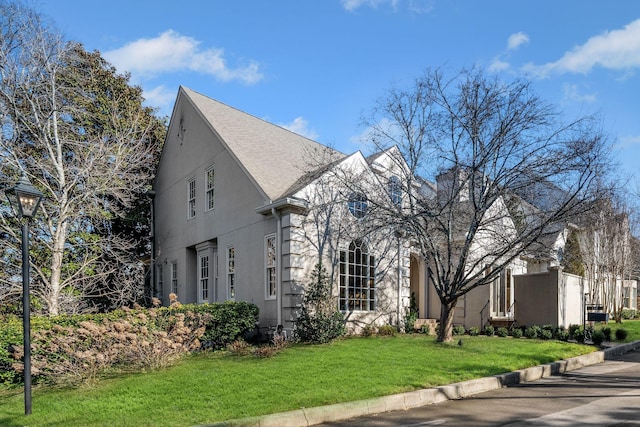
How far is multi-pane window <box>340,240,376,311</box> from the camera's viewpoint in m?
16.3

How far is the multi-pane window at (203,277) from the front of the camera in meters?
19.7

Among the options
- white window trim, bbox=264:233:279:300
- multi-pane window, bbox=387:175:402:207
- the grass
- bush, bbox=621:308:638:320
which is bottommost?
bush, bbox=621:308:638:320

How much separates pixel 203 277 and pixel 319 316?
7.75m

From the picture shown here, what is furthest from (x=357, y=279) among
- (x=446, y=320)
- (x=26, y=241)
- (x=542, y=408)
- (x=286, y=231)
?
(x=26, y=241)

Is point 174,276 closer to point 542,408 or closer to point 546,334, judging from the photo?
point 546,334

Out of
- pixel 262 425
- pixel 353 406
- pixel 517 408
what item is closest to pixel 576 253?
pixel 517 408

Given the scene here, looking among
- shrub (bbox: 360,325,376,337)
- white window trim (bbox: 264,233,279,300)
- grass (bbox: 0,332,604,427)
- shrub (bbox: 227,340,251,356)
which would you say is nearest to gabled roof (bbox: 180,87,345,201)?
white window trim (bbox: 264,233,279,300)

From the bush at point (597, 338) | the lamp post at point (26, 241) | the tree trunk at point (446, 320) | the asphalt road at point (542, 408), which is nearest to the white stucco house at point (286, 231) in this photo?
the tree trunk at point (446, 320)

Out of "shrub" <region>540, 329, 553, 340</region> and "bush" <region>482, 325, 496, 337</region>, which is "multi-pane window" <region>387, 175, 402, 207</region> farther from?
"shrub" <region>540, 329, 553, 340</region>

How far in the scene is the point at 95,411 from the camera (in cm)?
771

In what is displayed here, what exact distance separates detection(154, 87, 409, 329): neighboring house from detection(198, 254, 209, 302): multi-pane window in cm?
4

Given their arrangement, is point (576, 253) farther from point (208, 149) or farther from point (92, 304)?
point (92, 304)

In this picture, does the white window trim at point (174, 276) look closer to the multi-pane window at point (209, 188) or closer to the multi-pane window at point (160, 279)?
the multi-pane window at point (160, 279)

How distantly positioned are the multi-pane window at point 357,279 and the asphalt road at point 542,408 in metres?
6.90
